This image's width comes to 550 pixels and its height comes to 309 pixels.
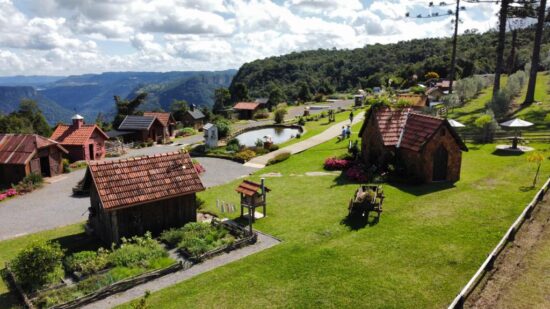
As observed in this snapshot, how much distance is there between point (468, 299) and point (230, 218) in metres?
13.8

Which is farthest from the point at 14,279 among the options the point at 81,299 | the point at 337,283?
the point at 337,283

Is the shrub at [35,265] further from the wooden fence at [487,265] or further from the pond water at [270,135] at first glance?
the pond water at [270,135]

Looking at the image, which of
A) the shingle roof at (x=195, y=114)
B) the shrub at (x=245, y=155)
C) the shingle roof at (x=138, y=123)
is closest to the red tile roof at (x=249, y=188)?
the shrub at (x=245, y=155)

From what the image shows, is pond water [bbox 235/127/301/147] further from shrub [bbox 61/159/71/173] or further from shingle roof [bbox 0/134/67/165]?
shingle roof [bbox 0/134/67/165]

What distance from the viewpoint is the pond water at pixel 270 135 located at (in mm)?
53434

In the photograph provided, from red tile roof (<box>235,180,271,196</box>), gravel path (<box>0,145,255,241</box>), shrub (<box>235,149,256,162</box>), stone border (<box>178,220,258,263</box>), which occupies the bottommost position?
gravel path (<box>0,145,255,241</box>)

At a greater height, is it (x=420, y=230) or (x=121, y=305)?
(x=420, y=230)

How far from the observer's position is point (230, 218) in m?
23.7

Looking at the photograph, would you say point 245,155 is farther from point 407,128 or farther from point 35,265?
point 35,265

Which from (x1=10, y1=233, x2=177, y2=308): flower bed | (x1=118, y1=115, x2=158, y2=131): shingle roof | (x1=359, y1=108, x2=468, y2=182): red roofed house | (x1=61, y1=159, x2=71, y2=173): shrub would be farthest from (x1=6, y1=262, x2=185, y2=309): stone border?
(x1=118, y1=115, x2=158, y2=131): shingle roof

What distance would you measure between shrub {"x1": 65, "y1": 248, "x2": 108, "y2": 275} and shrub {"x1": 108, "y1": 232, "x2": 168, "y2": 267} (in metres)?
0.38

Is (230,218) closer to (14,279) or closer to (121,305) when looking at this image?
(121,305)

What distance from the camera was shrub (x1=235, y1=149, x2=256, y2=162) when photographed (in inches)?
1585

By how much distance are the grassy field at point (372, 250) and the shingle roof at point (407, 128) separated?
3101 mm
